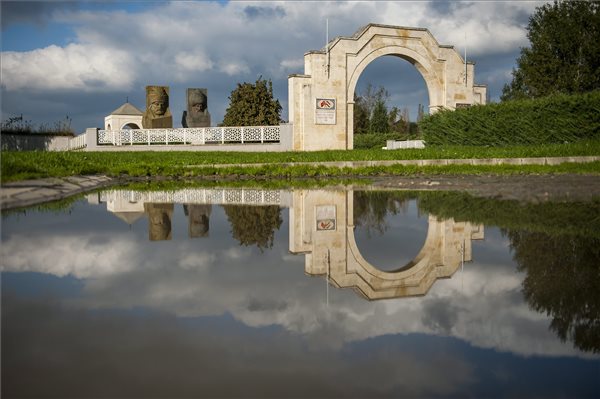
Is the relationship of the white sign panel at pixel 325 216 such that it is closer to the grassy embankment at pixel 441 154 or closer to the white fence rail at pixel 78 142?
the grassy embankment at pixel 441 154

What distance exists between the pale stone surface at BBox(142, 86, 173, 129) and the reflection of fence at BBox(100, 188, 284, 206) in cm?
2249

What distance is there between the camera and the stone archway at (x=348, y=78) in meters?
28.0

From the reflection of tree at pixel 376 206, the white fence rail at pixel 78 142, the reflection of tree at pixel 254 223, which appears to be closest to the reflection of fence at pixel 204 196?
the reflection of tree at pixel 254 223

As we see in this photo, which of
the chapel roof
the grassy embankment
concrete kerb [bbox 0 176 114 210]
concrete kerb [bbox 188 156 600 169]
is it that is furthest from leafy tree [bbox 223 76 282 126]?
concrete kerb [bbox 0 176 114 210]

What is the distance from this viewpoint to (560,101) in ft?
68.8

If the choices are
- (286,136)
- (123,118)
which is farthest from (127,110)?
(286,136)

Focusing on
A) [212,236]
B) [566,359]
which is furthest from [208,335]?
[212,236]

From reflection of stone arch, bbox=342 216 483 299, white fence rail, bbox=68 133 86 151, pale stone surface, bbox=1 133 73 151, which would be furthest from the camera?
pale stone surface, bbox=1 133 73 151

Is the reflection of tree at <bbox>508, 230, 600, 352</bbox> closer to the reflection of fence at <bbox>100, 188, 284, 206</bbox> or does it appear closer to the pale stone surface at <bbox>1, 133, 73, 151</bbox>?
the reflection of fence at <bbox>100, 188, 284, 206</bbox>

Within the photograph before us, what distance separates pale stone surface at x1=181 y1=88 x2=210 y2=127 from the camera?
3079 cm

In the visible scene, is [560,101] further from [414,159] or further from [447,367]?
[447,367]

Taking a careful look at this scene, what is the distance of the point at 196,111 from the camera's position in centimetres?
3102

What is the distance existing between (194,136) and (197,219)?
2386 cm

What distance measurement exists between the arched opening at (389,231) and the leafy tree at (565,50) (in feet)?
100
